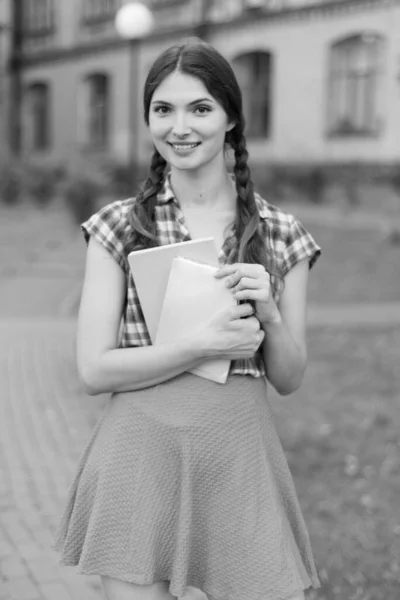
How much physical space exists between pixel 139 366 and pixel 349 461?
326 cm

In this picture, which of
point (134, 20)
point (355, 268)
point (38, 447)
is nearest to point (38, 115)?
point (134, 20)

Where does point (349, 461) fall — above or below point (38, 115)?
below

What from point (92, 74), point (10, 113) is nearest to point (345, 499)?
point (92, 74)

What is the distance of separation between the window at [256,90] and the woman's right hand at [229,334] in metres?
19.4

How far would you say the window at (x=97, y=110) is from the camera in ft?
83.2

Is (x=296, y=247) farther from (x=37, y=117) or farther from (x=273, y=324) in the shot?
(x=37, y=117)

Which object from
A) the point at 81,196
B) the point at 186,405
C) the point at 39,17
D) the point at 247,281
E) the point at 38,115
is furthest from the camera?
the point at 38,115

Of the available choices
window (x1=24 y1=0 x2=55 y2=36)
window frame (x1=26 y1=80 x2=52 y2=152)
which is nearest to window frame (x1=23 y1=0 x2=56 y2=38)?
window (x1=24 y1=0 x2=55 y2=36)

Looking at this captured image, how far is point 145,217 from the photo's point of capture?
1.98m

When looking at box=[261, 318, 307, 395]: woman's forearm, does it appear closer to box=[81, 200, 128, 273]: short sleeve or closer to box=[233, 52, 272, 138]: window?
box=[81, 200, 128, 273]: short sleeve

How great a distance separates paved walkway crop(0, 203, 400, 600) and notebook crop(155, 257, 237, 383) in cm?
182

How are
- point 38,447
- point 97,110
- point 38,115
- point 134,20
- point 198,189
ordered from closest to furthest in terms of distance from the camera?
point 198,189 < point 38,447 < point 134,20 < point 97,110 < point 38,115

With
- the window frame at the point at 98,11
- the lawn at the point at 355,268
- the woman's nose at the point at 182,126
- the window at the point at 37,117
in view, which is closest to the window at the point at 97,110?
the window frame at the point at 98,11

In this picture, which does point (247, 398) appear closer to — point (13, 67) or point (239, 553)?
point (239, 553)
